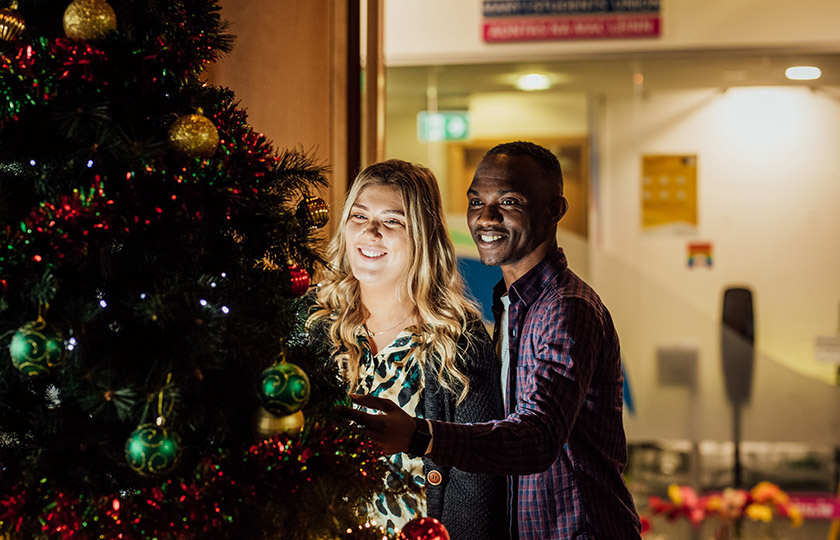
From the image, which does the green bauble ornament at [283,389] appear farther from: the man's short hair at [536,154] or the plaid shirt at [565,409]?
the man's short hair at [536,154]

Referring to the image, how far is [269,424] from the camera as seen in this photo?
1052 millimetres

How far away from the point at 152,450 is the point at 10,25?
21.3 inches

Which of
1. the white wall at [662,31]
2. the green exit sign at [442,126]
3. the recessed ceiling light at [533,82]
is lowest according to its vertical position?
the green exit sign at [442,126]

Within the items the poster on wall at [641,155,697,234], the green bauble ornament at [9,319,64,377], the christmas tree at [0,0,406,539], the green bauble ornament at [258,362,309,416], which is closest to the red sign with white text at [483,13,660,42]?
the poster on wall at [641,155,697,234]

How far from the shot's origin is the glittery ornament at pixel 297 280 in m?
1.17

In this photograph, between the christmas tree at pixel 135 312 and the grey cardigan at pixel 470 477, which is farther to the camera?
the grey cardigan at pixel 470 477

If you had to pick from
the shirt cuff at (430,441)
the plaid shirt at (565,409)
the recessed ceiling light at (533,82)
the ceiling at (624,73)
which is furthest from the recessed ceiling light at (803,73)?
the shirt cuff at (430,441)

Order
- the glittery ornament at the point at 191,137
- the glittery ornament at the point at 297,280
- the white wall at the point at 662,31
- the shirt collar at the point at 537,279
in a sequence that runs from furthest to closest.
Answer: the white wall at the point at 662,31, the shirt collar at the point at 537,279, the glittery ornament at the point at 297,280, the glittery ornament at the point at 191,137

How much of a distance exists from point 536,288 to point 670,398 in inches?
113

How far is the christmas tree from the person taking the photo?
3.19 ft

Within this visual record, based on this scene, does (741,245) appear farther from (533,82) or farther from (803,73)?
(533,82)

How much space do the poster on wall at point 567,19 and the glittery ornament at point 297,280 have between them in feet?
10.6

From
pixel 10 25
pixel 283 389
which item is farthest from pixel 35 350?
pixel 10 25

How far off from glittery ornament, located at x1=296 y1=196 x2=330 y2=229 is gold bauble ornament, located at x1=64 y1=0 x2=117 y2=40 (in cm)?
38
